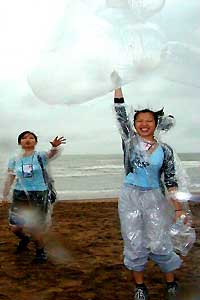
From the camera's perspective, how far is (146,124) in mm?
4348

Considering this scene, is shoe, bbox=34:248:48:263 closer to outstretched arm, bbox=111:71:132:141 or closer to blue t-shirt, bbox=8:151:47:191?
blue t-shirt, bbox=8:151:47:191

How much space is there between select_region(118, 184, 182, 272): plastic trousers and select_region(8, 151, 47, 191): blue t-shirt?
6.21 ft

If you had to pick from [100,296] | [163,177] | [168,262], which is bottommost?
[100,296]

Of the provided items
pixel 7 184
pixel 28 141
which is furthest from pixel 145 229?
pixel 7 184

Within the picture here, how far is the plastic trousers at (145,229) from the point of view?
4141 mm

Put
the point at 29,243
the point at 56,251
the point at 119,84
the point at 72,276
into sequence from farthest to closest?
the point at 29,243, the point at 56,251, the point at 72,276, the point at 119,84

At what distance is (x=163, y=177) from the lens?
4.36 m

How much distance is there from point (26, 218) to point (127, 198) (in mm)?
2087

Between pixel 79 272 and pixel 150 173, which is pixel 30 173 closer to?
pixel 79 272

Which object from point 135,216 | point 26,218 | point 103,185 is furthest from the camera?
point 103,185

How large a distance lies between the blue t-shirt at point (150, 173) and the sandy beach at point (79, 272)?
3.21 feet

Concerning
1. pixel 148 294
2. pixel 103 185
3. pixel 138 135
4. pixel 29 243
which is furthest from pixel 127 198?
pixel 103 185

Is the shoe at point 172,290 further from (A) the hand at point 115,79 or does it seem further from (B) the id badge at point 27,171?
(B) the id badge at point 27,171

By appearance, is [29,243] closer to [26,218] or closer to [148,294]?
[26,218]
